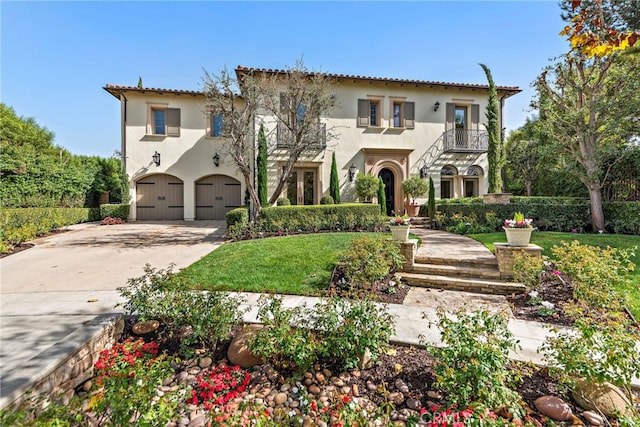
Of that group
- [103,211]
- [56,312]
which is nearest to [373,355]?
[56,312]

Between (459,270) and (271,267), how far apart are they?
3.70m

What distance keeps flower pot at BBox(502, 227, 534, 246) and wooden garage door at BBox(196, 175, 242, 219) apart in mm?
13227

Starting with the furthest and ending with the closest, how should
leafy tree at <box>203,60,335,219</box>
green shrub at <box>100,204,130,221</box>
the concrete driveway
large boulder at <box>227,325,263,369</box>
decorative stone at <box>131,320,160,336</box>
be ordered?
green shrub at <box>100,204,130,221</box>
leafy tree at <box>203,60,335,219</box>
decorative stone at <box>131,320,160,336</box>
large boulder at <box>227,325,263,369</box>
the concrete driveway

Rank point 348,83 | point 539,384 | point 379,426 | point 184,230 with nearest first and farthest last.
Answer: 1. point 379,426
2. point 539,384
3. point 184,230
4. point 348,83

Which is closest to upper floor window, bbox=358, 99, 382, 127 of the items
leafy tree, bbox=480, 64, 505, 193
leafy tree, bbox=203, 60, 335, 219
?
leafy tree, bbox=203, 60, 335, 219

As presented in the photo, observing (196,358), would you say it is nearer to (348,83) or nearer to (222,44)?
(222,44)

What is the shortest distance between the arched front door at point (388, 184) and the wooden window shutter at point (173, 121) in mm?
10983

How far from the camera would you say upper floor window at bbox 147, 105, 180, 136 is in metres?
13.9

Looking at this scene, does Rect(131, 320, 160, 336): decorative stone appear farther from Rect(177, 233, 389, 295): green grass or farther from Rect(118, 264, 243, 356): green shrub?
Rect(177, 233, 389, 295): green grass

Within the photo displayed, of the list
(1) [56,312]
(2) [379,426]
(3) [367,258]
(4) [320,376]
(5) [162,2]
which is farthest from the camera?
(5) [162,2]

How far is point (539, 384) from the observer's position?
232 cm

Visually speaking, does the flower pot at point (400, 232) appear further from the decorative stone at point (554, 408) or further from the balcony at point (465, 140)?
the balcony at point (465, 140)

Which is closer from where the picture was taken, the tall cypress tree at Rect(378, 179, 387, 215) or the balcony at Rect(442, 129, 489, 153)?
the tall cypress tree at Rect(378, 179, 387, 215)

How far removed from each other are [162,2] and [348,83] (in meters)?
8.64
